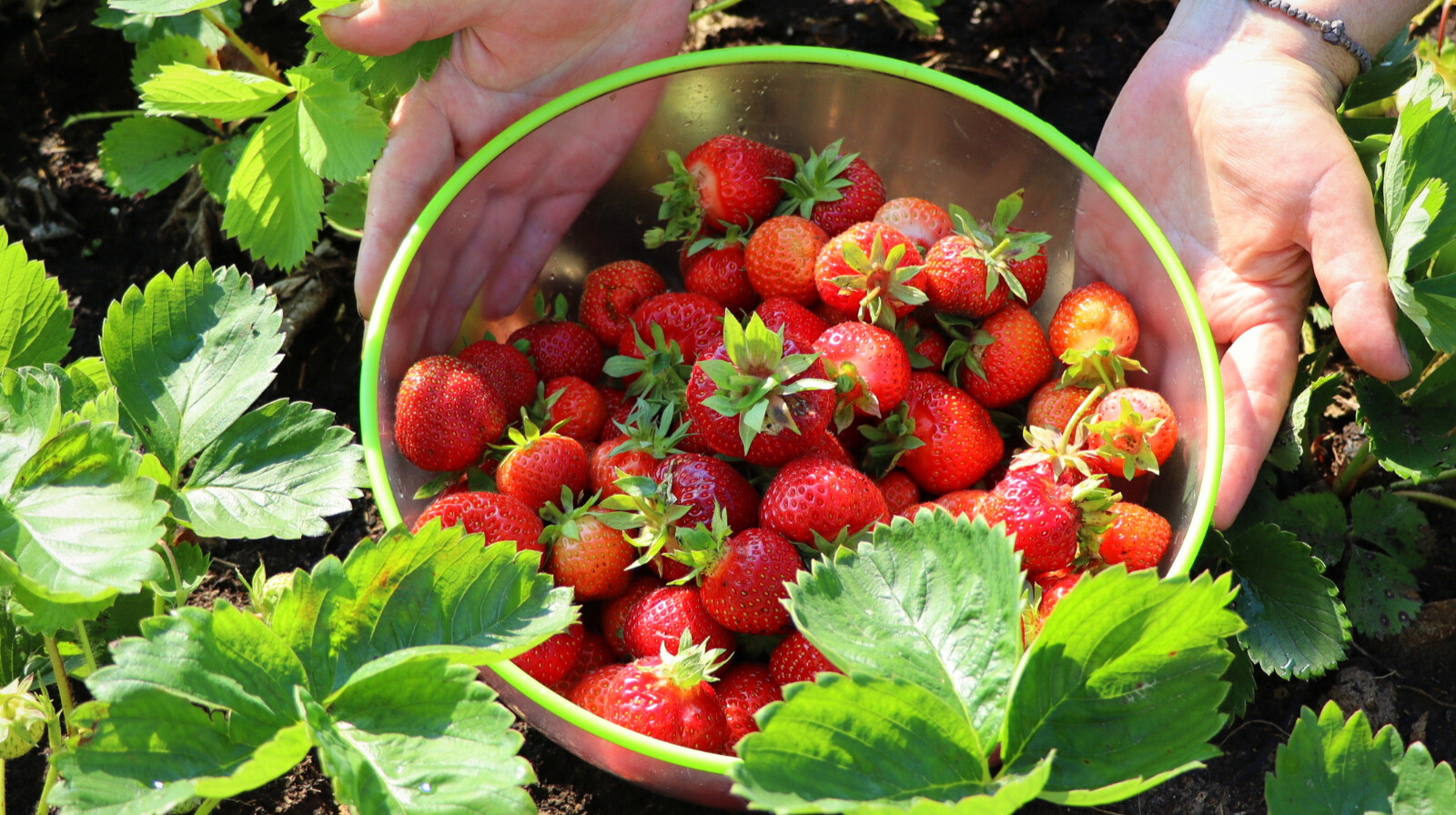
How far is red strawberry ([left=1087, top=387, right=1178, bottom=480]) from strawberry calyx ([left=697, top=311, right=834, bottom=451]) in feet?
1.20

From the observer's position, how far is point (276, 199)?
1573 mm

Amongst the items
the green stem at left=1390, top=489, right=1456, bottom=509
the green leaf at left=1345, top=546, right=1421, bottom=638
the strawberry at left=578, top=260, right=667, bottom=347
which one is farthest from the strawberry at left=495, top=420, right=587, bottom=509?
the green stem at left=1390, top=489, right=1456, bottom=509

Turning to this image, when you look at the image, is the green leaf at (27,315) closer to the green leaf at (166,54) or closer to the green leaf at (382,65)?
the green leaf at (382,65)

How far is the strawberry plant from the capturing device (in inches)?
56.1

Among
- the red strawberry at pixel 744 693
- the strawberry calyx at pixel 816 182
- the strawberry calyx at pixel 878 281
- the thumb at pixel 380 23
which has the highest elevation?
the thumb at pixel 380 23

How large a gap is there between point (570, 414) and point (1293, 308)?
1.04 m

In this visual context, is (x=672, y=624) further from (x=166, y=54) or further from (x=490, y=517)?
(x=166, y=54)

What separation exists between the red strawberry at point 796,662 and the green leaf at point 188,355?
2.11 ft

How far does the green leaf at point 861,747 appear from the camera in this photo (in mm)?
791

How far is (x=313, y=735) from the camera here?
810mm

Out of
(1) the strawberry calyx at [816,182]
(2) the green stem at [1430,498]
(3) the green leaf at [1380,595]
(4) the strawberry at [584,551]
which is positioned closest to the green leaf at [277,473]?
(4) the strawberry at [584,551]

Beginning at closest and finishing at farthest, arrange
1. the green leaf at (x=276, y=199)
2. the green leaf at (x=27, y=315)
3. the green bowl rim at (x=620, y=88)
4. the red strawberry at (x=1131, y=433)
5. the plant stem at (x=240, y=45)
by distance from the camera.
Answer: the green bowl rim at (x=620, y=88) → the green leaf at (x=27, y=315) → the red strawberry at (x=1131, y=433) → the green leaf at (x=276, y=199) → the plant stem at (x=240, y=45)

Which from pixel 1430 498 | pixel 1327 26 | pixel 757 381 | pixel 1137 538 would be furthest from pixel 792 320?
pixel 1430 498

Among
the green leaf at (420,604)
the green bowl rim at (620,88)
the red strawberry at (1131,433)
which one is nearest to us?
the green leaf at (420,604)
